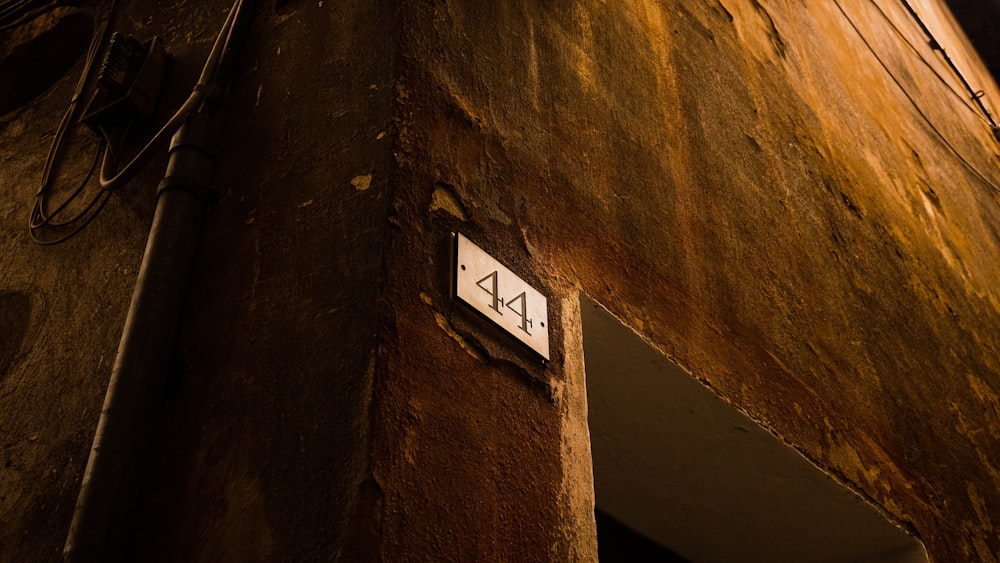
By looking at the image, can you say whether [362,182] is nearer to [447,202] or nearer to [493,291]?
[447,202]

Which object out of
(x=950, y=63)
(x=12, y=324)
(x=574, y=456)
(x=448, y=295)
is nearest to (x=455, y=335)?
(x=448, y=295)

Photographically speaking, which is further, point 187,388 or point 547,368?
point 547,368

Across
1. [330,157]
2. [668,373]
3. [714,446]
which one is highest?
[330,157]

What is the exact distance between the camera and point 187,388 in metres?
1.49

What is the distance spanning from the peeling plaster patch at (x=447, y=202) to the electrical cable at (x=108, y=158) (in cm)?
54

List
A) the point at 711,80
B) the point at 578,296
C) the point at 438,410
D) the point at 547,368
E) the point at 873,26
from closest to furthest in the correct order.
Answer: the point at 438,410 < the point at 547,368 < the point at 578,296 < the point at 711,80 < the point at 873,26

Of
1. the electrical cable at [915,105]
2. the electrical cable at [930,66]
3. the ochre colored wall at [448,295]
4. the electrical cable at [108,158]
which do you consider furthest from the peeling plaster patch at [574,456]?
the electrical cable at [930,66]

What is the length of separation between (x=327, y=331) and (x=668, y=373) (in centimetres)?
82

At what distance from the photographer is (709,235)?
2318mm

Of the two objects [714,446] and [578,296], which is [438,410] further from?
[714,446]

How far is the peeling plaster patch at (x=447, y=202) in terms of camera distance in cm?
161

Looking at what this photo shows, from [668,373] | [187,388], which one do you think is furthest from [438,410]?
[668,373]

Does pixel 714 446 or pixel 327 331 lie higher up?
pixel 327 331

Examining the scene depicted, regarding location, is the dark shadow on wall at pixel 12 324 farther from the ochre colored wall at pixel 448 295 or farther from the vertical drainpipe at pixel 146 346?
the vertical drainpipe at pixel 146 346
